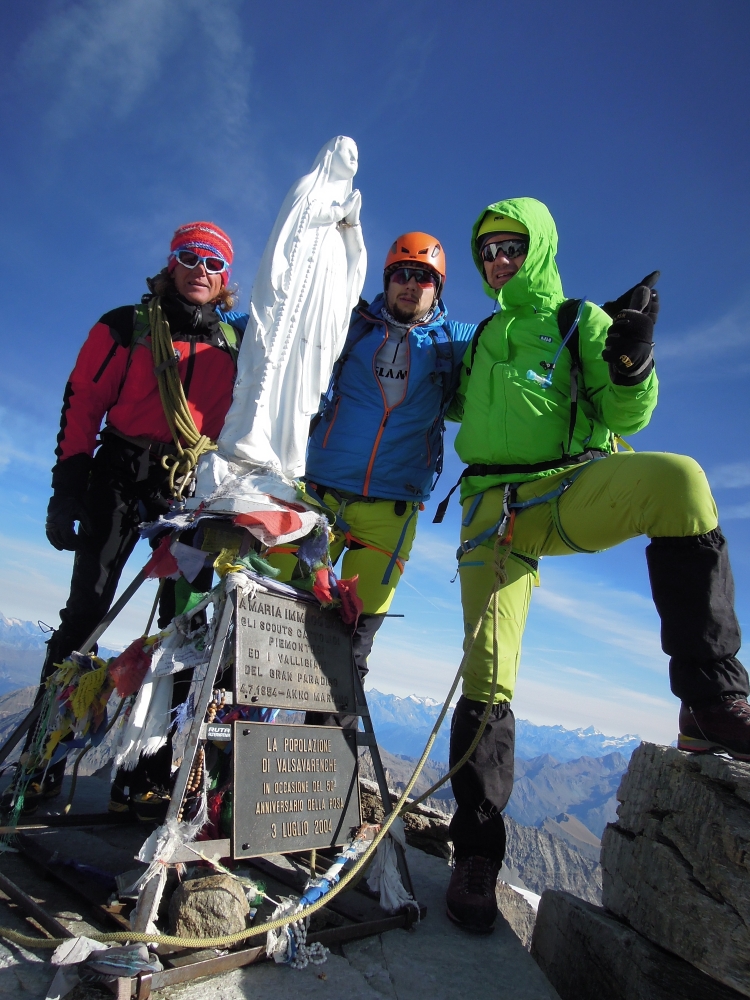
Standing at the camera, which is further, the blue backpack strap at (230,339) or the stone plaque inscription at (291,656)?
the blue backpack strap at (230,339)

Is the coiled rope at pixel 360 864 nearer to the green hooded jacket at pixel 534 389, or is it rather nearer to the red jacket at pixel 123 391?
the green hooded jacket at pixel 534 389

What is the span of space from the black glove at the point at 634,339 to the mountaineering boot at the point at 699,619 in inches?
38.5

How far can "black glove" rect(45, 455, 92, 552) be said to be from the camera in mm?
3953

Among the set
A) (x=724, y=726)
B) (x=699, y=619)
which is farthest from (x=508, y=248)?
(x=724, y=726)

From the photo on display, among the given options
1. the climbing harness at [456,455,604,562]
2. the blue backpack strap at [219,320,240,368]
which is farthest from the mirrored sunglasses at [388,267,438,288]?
the climbing harness at [456,455,604,562]

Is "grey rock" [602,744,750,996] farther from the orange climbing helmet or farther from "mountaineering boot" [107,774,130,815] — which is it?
the orange climbing helmet

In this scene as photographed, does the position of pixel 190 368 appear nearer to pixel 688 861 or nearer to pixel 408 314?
pixel 408 314

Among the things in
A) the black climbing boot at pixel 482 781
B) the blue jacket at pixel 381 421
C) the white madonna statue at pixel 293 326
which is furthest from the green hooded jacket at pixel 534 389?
the black climbing boot at pixel 482 781

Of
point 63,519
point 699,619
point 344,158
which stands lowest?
point 699,619

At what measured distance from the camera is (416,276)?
4938 mm

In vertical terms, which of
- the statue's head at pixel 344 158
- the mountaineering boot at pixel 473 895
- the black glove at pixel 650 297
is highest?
the statue's head at pixel 344 158

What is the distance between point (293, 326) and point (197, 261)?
1.33 meters

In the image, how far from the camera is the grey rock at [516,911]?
5474 mm

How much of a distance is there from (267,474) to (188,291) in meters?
1.98
